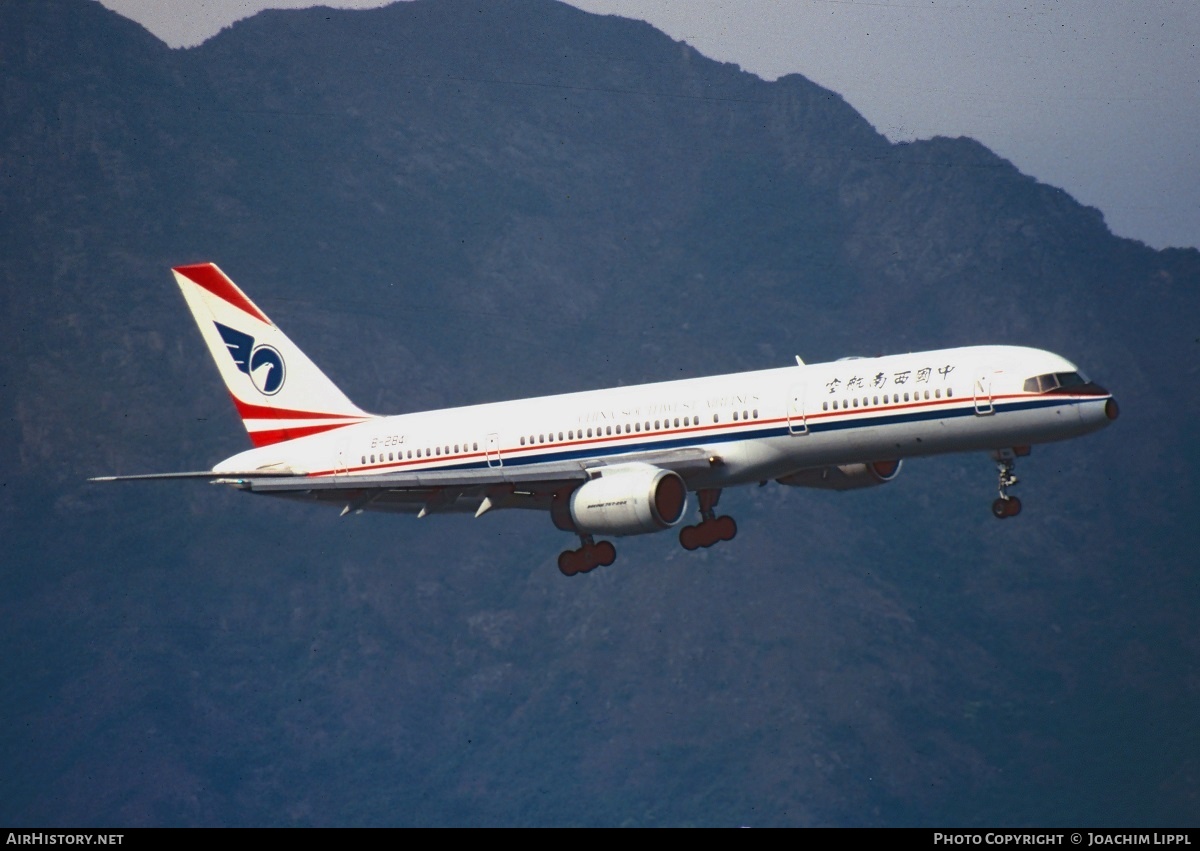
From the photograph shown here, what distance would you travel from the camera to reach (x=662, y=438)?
6147 centimetres

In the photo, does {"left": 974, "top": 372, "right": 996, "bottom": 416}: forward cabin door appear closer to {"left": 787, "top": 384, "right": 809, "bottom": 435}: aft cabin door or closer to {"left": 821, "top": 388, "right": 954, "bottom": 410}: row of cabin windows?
{"left": 821, "top": 388, "right": 954, "bottom": 410}: row of cabin windows

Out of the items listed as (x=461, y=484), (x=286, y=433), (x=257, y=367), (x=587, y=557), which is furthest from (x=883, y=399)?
(x=257, y=367)

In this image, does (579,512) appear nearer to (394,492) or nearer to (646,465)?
(646,465)

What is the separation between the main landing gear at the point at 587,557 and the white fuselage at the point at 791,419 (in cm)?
434

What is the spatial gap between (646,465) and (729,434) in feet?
10.2

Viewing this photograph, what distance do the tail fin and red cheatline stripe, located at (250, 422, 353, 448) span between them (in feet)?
0.14

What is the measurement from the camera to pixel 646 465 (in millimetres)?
60719

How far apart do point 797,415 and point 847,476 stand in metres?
6.95

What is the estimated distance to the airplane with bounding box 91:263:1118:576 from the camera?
56594 millimetres

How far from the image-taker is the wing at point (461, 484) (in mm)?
61281

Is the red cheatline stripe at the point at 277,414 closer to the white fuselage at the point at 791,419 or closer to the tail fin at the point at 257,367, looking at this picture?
the tail fin at the point at 257,367

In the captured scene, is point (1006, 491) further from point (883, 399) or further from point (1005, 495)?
point (883, 399)

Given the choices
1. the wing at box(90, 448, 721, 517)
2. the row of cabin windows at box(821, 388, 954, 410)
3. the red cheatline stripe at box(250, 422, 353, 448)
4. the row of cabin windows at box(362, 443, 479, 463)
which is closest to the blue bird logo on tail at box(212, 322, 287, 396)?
the red cheatline stripe at box(250, 422, 353, 448)

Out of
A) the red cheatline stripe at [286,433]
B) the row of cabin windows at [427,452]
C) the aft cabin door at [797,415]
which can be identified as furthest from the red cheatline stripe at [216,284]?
the aft cabin door at [797,415]
